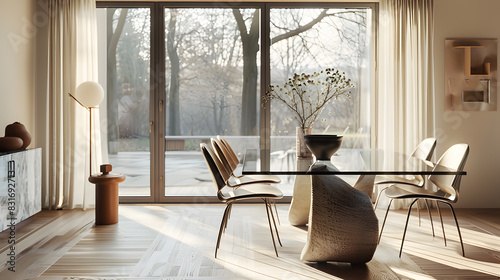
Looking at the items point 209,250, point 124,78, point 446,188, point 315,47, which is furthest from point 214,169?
point 315,47

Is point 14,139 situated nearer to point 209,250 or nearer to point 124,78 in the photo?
point 124,78

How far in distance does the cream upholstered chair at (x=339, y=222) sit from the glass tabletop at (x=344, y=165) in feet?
0.51

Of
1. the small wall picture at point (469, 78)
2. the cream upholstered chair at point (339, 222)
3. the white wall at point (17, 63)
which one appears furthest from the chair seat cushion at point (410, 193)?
the white wall at point (17, 63)

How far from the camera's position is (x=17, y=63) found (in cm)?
513

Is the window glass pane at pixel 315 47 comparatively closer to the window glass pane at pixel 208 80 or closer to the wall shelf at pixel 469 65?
the window glass pane at pixel 208 80

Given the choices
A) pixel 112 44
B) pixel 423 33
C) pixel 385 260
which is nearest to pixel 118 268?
pixel 385 260

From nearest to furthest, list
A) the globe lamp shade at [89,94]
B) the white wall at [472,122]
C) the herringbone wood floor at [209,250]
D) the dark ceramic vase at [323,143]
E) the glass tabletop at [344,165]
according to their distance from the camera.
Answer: the glass tabletop at [344,165] < the herringbone wood floor at [209,250] < the dark ceramic vase at [323,143] < the globe lamp shade at [89,94] < the white wall at [472,122]

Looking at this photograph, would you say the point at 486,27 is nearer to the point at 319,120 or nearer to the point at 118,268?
the point at 319,120

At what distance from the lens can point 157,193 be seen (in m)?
5.88

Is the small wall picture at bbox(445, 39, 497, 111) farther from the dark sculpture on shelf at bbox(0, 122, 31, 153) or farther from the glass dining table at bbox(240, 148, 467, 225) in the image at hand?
the dark sculpture on shelf at bbox(0, 122, 31, 153)

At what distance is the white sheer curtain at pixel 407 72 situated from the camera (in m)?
5.55

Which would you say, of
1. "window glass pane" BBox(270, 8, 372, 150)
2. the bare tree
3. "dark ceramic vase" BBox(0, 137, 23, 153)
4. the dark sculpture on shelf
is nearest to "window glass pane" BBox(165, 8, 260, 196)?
"window glass pane" BBox(270, 8, 372, 150)

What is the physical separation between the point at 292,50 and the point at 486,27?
2.15m

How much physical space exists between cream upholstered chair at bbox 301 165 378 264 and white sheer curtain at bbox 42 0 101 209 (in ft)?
9.91
